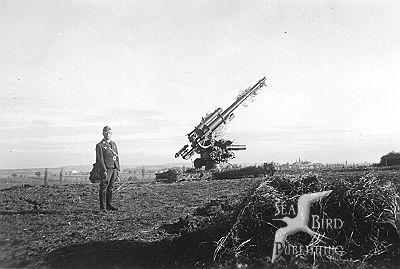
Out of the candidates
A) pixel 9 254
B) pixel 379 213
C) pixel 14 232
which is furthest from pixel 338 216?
pixel 14 232

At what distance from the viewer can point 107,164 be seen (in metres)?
8.30

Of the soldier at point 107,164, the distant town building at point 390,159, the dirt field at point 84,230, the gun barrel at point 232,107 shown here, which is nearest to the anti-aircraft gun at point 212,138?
the gun barrel at point 232,107

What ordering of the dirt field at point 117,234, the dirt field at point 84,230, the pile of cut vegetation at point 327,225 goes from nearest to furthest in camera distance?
1. the pile of cut vegetation at point 327,225
2. the dirt field at point 117,234
3. the dirt field at point 84,230

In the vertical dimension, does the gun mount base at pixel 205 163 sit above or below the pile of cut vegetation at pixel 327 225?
above

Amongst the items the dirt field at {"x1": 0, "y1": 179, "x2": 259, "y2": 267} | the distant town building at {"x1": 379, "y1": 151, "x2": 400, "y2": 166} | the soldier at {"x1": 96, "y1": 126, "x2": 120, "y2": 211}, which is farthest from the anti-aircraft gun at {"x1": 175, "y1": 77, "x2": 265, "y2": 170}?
the soldier at {"x1": 96, "y1": 126, "x2": 120, "y2": 211}

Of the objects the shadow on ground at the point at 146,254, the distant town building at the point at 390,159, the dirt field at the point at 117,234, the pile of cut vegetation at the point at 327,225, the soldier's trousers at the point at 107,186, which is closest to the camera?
the pile of cut vegetation at the point at 327,225

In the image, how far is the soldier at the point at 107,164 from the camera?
321 inches

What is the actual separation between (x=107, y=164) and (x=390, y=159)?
13716 millimetres

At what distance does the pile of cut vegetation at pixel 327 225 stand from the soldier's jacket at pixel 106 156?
4.55 m

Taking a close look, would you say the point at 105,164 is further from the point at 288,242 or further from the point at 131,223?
the point at 288,242

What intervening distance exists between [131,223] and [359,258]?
153 inches

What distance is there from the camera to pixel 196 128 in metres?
20.2

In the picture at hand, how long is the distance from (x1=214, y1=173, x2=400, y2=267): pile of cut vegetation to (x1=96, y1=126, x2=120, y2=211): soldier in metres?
4.50

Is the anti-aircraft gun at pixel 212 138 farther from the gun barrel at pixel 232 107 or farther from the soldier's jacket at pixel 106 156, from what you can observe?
the soldier's jacket at pixel 106 156
